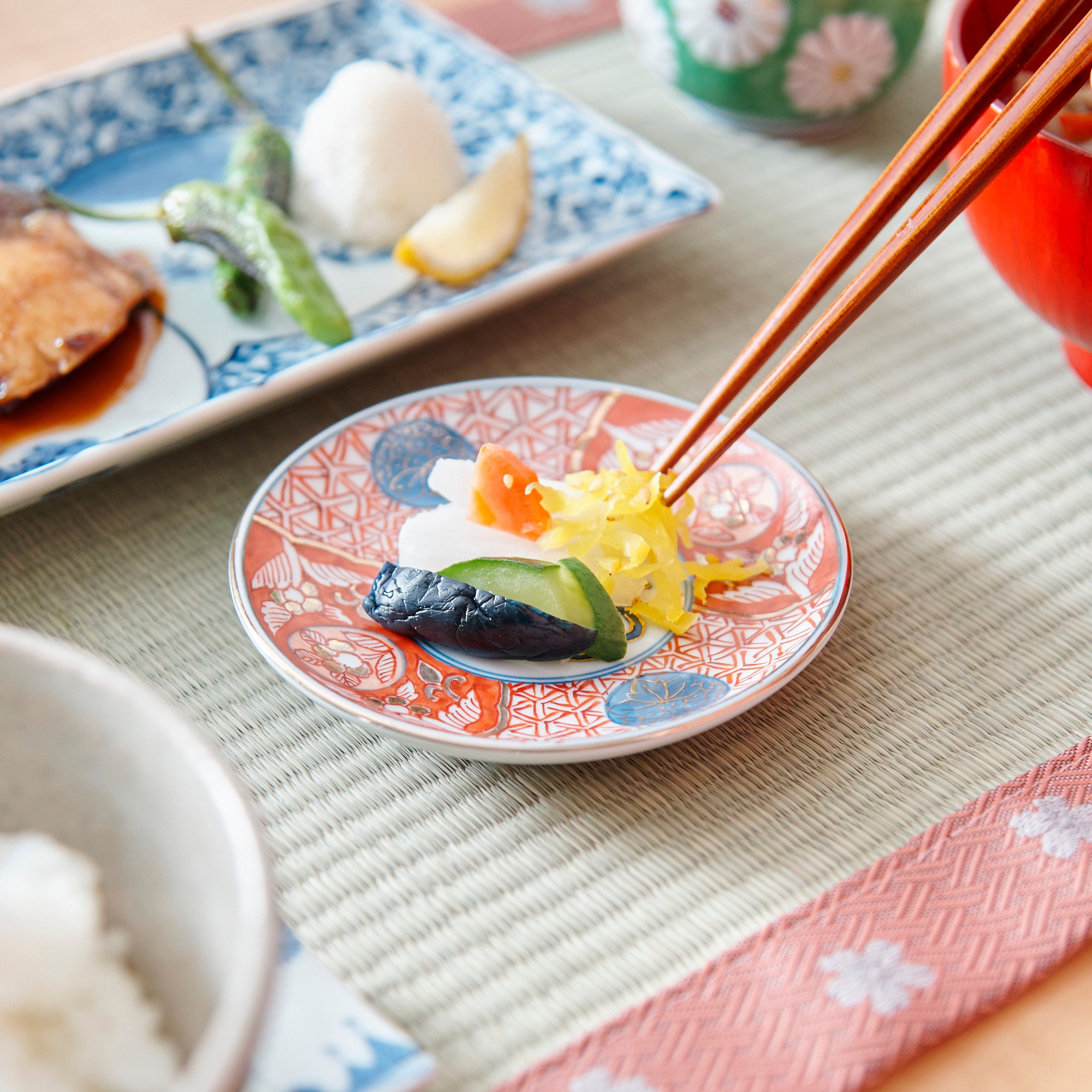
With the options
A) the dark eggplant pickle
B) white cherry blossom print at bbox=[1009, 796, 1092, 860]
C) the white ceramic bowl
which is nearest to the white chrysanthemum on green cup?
the dark eggplant pickle

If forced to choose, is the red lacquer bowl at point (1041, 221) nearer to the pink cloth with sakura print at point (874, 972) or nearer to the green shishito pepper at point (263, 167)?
the pink cloth with sakura print at point (874, 972)

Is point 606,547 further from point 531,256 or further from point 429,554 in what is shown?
point 531,256

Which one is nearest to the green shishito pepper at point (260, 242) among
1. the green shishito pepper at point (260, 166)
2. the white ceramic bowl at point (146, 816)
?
the green shishito pepper at point (260, 166)

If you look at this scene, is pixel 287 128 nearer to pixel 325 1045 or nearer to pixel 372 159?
pixel 372 159

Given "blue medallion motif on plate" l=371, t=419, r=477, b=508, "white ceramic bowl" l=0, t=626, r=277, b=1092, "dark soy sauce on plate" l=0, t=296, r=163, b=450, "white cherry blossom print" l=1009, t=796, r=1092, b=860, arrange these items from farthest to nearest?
"dark soy sauce on plate" l=0, t=296, r=163, b=450 → "blue medallion motif on plate" l=371, t=419, r=477, b=508 → "white cherry blossom print" l=1009, t=796, r=1092, b=860 → "white ceramic bowl" l=0, t=626, r=277, b=1092

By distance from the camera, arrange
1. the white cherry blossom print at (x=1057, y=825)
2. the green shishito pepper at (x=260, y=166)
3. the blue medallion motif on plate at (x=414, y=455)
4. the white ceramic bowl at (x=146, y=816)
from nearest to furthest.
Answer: the white ceramic bowl at (x=146, y=816), the white cherry blossom print at (x=1057, y=825), the blue medallion motif on plate at (x=414, y=455), the green shishito pepper at (x=260, y=166)

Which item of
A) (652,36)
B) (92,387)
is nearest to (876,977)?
(92,387)

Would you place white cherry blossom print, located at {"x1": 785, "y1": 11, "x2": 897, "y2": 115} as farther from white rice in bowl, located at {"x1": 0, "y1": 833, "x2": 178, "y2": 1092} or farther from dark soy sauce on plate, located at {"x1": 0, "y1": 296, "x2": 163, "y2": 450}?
white rice in bowl, located at {"x1": 0, "y1": 833, "x2": 178, "y2": 1092}
